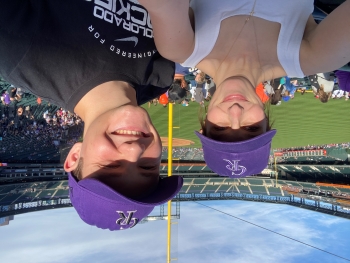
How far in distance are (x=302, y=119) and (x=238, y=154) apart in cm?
854

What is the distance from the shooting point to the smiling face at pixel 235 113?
1.34 metres

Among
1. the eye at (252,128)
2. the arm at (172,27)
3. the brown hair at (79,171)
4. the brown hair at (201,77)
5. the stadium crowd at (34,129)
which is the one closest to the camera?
the arm at (172,27)

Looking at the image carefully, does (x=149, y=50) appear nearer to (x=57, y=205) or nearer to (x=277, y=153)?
(x=57, y=205)

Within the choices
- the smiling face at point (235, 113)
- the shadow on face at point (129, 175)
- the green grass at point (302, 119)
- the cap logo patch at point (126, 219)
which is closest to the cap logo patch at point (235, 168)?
the smiling face at point (235, 113)

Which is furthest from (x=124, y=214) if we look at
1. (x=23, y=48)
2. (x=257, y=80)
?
(x=257, y=80)

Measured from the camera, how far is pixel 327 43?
1.24 metres

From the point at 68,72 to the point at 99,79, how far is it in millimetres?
143

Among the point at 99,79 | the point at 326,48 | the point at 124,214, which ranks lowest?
the point at 124,214

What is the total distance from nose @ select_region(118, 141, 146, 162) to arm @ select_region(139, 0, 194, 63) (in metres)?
0.47

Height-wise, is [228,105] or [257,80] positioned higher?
[257,80]

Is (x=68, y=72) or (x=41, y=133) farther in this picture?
(x=41, y=133)

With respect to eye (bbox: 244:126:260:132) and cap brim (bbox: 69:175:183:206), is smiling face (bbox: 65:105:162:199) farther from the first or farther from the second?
eye (bbox: 244:126:260:132)

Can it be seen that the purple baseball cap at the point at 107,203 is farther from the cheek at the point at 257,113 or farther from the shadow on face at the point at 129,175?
the cheek at the point at 257,113

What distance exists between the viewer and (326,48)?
4.12 ft
